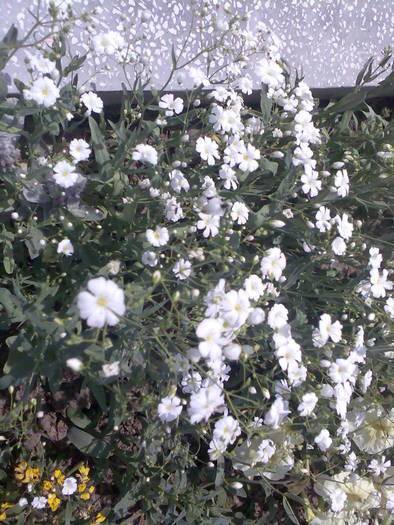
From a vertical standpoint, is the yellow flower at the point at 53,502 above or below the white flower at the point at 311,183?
below

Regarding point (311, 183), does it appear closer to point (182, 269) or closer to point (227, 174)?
point (227, 174)

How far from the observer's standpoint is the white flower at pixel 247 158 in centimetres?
238

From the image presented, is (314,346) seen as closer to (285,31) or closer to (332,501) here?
(332,501)

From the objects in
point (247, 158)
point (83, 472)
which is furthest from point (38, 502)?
point (247, 158)

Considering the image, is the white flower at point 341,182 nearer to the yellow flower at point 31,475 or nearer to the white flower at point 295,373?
the white flower at point 295,373

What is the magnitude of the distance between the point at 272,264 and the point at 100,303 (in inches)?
34.6

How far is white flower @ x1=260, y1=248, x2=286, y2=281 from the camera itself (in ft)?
7.07

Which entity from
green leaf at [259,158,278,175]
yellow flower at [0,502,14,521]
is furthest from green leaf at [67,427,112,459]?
green leaf at [259,158,278,175]

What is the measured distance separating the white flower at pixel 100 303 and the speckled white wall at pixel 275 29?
1.25 metres

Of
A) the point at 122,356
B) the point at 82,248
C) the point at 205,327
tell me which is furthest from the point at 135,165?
the point at 205,327

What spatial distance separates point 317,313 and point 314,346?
1.54 ft

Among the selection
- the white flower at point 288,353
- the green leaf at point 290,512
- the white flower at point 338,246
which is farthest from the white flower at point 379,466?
the white flower at point 338,246

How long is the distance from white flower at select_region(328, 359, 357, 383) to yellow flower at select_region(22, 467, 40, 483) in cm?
131

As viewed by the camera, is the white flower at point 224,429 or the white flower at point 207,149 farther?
the white flower at point 207,149
